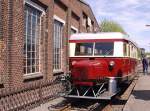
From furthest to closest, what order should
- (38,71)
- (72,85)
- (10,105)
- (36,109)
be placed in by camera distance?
(38,71)
(72,85)
(36,109)
(10,105)

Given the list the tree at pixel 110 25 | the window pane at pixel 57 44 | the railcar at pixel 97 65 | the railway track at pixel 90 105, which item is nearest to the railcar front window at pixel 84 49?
the railcar at pixel 97 65

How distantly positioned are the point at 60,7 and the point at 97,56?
8086 mm

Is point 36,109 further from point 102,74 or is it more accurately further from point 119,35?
point 119,35

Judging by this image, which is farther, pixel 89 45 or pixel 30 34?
pixel 30 34

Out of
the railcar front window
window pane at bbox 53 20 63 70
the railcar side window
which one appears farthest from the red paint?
window pane at bbox 53 20 63 70

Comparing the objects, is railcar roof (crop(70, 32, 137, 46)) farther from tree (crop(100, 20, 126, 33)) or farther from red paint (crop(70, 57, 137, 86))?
tree (crop(100, 20, 126, 33))

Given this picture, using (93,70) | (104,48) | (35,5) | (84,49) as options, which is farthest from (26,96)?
(35,5)

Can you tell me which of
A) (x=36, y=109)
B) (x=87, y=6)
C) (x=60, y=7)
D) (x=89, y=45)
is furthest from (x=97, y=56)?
(x=87, y=6)

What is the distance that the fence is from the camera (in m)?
12.9

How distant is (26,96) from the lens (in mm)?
14773

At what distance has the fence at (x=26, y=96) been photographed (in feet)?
42.4

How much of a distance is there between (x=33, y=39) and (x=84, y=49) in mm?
2900

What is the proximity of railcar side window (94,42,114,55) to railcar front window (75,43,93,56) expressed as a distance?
10.0 inches

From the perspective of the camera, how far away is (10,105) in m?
13.3
